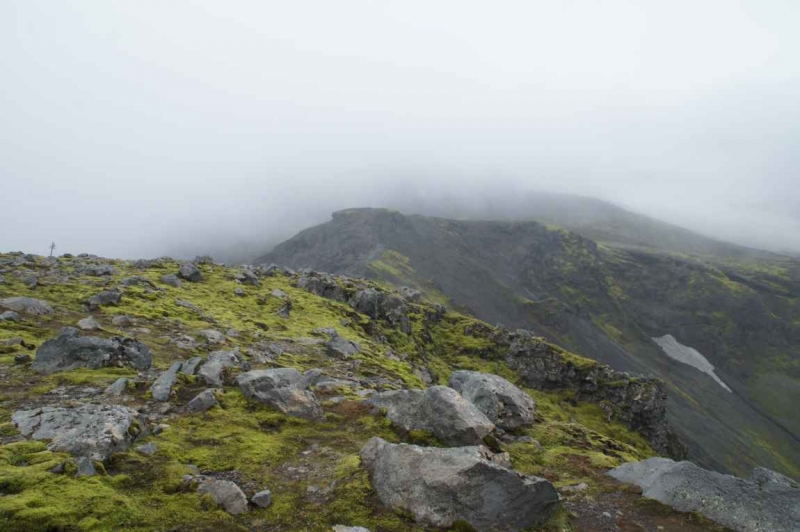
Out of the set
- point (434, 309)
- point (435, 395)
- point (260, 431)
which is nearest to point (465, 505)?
point (435, 395)

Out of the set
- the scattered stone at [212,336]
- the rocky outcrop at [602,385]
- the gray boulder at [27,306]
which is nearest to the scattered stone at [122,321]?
the gray boulder at [27,306]

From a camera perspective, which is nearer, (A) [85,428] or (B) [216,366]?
(A) [85,428]

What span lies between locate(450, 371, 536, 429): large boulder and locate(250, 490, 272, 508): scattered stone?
1804 cm

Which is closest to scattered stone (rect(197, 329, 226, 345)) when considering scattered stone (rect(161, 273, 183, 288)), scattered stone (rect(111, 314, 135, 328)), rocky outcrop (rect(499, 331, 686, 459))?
scattered stone (rect(111, 314, 135, 328))

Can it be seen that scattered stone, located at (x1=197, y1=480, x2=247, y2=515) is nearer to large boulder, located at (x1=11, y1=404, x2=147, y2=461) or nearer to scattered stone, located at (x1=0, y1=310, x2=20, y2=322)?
large boulder, located at (x1=11, y1=404, x2=147, y2=461)

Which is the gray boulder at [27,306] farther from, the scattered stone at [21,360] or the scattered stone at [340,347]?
the scattered stone at [340,347]

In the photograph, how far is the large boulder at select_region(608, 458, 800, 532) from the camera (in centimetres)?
1518

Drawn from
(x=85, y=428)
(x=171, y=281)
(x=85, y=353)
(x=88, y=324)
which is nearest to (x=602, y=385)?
(x=171, y=281)

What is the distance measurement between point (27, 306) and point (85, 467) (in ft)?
82.5

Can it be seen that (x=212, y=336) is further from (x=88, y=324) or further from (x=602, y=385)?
(x=602, y=385)

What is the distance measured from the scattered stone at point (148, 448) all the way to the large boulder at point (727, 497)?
820 inches

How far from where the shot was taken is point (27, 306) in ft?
99.3

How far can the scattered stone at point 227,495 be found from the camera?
13.1 metres

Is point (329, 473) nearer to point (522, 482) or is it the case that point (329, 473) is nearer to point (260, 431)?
point (260, 431)
